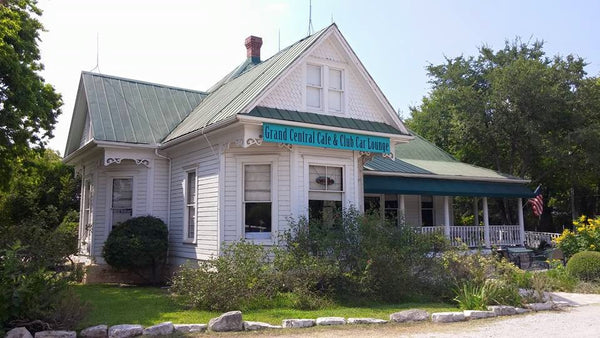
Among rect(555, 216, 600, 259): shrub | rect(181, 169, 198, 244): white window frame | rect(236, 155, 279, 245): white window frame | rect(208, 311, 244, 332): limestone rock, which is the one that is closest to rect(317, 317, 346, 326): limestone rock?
rect(208, 311, 244, 332): limestone rock

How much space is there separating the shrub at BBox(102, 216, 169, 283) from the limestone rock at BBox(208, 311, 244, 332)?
618 centimetres

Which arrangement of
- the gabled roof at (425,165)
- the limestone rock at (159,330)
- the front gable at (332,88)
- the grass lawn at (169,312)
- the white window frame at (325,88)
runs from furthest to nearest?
the gabled roof at (425,165)
the white window frame at (325,88)
the front gable at (332,88)
the grass lawn at (169,312)
the limestone rock at (159,330)

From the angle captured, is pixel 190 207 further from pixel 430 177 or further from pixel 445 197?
pixel 445 197

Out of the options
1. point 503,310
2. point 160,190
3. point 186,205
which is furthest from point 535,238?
point 160,190

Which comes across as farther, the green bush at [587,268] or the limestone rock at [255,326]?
the green bush at [587,268]

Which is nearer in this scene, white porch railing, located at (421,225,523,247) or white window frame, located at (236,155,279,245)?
white window frame, located at (236,155,279,245)

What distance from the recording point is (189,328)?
8.59 m

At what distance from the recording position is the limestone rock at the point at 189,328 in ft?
28.1

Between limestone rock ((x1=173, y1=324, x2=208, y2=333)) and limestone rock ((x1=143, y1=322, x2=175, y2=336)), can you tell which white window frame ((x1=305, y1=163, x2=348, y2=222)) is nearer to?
limestone rock ((x1=173, y1=324, x2=208, y2=333))

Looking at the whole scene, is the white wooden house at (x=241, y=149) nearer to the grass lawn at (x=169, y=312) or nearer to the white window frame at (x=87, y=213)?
the white window frame at (x=87, y=213)

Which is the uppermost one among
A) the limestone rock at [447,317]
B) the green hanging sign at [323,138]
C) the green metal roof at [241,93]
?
the green metal roof at [241,93]

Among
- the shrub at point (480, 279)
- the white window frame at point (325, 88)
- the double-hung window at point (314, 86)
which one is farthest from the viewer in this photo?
the double-hung window at point (314, 86)

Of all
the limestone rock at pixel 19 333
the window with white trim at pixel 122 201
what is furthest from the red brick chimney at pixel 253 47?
the limestone rock at pixel 19 333

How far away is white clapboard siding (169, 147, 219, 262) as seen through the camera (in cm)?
1398
